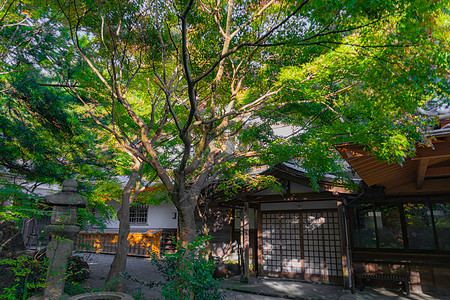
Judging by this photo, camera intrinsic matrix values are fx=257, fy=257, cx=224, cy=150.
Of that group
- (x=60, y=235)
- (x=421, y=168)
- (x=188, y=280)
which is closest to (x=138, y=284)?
(x=60, y=235)

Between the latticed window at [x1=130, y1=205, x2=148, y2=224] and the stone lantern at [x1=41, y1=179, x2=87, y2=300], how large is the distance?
12949mm

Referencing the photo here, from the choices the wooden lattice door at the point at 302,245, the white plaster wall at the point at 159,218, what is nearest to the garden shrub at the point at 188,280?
the wooden lattice door at the point at 302,245

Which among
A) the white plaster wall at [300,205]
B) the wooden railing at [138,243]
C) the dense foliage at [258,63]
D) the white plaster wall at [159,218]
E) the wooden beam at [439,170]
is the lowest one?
the wooden railing at [138,243]

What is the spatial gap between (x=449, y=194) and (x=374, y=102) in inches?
229

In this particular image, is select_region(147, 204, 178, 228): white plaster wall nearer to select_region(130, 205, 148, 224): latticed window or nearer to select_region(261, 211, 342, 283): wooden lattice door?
select_region(130, 205, 148, 224): latticed window

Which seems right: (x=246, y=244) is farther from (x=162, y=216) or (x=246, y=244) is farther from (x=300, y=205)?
(x=162, y=216)

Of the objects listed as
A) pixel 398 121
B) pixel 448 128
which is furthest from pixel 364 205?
pixel 448 128

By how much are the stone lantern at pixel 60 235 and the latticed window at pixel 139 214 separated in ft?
42.5

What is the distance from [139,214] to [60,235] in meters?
13.7

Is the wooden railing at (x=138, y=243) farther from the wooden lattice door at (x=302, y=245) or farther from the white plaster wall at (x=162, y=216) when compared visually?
the wooden lattice door at (x=302, y=245)

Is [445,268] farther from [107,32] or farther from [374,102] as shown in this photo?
[107,32]

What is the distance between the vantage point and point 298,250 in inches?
420

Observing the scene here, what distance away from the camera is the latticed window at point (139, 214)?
18192 mm

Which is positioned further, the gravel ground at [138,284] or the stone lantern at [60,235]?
the gravel ground at [138,284]
